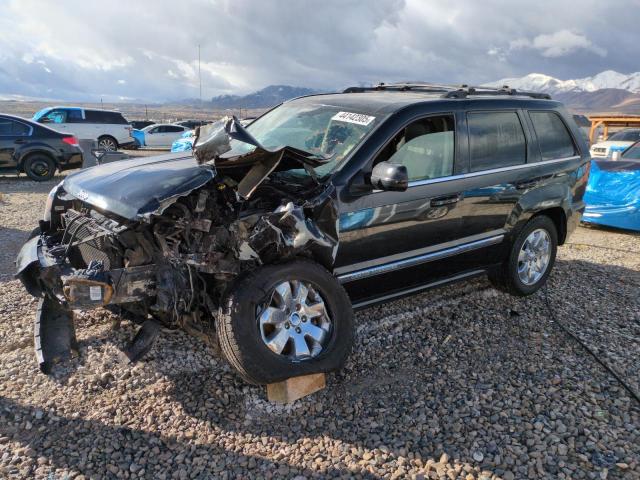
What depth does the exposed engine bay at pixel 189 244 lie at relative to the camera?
9.43 ft

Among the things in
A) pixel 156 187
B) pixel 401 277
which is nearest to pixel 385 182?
pixel 401 277

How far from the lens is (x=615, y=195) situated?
8023 mm

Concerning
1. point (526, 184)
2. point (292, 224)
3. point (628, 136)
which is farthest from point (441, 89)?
point (628, 136)

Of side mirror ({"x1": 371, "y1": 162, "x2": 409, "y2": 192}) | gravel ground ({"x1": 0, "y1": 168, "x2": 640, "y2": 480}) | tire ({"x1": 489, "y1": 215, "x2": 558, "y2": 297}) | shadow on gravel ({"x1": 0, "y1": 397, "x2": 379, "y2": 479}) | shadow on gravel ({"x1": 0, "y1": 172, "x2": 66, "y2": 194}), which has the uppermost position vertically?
side mirror ({"x1": 371, "y1": 162, "x2": 409, "y2": 192})

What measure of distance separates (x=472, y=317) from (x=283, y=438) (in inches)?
86.9

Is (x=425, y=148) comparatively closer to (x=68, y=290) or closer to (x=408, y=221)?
(x=408, y=221)

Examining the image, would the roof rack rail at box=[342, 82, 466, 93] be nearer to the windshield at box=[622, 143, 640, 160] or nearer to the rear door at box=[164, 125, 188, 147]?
the windshield at box=[622, 143, 640, 160]

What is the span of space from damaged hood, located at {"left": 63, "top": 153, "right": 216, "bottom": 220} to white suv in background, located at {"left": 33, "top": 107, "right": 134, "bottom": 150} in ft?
51.6

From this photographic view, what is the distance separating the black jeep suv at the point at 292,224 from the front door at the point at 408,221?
11 mm

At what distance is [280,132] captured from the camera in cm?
421

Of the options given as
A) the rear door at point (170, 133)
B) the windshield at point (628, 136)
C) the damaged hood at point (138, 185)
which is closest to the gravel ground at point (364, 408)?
the damaged hood at point (138, 185)

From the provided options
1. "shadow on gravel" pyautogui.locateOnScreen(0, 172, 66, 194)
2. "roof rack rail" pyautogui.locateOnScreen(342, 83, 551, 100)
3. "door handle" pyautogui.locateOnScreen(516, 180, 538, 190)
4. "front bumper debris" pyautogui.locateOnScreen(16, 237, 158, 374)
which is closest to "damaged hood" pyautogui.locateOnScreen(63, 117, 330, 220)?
"front bumper debris" pyautogui.locateOnScreen(16, 237, 158, 374)

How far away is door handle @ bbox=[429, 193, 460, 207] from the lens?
378cm

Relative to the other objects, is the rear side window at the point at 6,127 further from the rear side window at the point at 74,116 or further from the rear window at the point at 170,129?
the rear window at the point at 170,129
